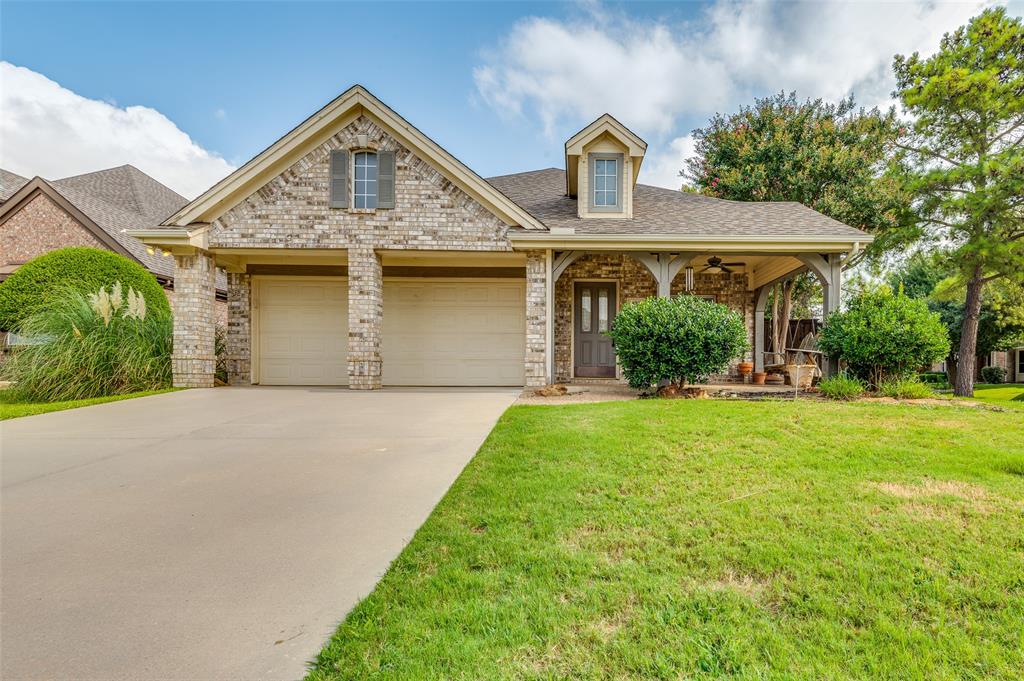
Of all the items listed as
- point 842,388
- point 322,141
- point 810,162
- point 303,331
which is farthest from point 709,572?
point 810,162

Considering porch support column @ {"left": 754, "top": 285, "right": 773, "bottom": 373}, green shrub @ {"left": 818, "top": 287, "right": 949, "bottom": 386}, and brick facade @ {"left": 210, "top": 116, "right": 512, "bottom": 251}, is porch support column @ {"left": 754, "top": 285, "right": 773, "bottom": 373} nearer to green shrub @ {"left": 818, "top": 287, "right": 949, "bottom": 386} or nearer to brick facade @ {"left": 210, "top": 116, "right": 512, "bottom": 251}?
green shrub @ {"left": 818, "top": 287, "right": 949, "bottom": 386}

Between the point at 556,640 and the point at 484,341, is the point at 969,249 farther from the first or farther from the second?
the point at 556,640

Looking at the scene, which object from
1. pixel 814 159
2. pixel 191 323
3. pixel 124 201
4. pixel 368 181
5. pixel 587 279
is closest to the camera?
pixel 191 323

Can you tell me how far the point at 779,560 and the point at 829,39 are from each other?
555 inches

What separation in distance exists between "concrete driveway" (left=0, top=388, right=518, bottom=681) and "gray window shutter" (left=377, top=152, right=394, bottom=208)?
18.0 ft

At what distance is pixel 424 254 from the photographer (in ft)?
33.1

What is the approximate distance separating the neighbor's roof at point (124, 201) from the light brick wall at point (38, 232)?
0.57 m

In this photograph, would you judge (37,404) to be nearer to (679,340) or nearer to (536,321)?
(536,321)

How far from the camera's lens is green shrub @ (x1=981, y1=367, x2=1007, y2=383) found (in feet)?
70.5

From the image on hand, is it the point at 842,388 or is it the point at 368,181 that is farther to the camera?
the point at 368,181

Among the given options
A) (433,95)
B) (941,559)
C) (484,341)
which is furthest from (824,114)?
(941,559)

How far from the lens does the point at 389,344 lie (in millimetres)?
11227

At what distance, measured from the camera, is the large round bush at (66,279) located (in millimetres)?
11031

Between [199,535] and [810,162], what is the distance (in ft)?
64.3
